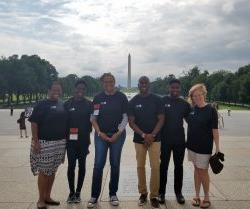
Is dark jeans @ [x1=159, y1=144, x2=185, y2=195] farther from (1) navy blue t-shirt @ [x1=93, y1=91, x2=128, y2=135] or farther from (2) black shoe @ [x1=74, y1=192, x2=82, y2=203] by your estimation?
(2) black shoe @ [x1=74, y1=192, x2=82, y2=203]

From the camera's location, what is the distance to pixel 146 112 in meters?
7.00

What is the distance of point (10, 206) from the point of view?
678cm

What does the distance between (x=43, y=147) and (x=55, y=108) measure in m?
0.62

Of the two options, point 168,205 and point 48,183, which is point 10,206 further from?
point 168,205

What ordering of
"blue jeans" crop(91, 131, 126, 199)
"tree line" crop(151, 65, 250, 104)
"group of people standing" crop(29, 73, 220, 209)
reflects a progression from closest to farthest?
"group of people standing" crop(29, 73, 220, 209), "blue jeans" crop(91, 131, 126, 199), "tree line" crop(151, 65, 250, 104)

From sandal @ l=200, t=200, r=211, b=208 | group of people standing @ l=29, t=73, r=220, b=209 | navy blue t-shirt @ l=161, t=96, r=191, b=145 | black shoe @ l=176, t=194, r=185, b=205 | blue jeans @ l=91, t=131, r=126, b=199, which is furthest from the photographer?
navy blue t-shirt @ l=161, t=96, r=191, b=145

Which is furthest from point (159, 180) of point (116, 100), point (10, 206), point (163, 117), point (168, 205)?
point (10, 206)

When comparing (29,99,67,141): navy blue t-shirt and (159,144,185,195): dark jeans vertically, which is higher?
(29,99,67,141): navy blue t-shirt

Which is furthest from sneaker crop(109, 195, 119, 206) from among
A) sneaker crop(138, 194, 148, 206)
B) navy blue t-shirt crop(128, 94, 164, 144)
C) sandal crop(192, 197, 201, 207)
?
sandal crop(192, 197, 201, 207)

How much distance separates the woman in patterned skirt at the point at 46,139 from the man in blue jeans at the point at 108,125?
1.84 ft

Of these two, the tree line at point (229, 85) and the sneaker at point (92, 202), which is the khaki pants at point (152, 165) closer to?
the sneaker at point (92, 202)

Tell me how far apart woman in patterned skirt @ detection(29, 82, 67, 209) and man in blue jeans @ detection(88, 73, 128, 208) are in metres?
0.56

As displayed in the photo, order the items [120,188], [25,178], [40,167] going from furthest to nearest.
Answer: [25,178] → [120,188] → [40,167]

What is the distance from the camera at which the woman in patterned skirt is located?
6738 mm
